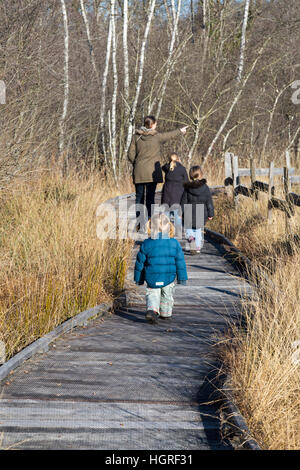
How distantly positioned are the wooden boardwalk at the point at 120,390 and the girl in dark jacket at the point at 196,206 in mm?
3624

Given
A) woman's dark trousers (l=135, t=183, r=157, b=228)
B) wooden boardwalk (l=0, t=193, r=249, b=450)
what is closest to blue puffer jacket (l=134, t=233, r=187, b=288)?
wooden boardwalk (l=0, t=193, r=249, b=450)

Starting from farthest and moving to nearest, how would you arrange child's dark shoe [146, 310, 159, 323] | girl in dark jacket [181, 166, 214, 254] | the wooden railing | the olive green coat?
the olive green coat, girl in dark jacket [181, 166, 214, 254], the wooden railing, child's dark shoe [146, 310, 159, 323]

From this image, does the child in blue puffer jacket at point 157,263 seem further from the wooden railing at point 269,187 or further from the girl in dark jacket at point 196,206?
the girl in dark jacket at point 196,206

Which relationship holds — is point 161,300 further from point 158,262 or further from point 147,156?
point 147,156

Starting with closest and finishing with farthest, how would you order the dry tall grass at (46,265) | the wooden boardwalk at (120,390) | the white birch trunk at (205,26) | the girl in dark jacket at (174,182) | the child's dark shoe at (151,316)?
the wooden boardwalk at (120,390), the dry tall grass at (46,265), the child's dark shoe at (151,316), the girl in dark jacket at (174,182), the white birch trunk at (205,26)

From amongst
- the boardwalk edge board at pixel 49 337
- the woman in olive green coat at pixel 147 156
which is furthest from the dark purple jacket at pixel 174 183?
the boardwalk edge board at pixel 49 337

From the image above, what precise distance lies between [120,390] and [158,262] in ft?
7.63

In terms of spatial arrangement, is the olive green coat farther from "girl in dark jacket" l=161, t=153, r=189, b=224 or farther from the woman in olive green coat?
"girl in dark jacket" l=161, t=153, r=189, b=224

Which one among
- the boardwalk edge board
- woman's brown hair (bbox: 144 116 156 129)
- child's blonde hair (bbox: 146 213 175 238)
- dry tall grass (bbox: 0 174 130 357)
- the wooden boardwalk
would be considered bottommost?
the wooden boardwalk

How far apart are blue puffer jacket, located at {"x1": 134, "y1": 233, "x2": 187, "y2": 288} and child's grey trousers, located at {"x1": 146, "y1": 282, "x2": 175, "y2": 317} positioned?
8 centimetres

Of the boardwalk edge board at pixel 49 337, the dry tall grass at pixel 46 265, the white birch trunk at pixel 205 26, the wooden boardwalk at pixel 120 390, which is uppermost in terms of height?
the white birch trunk at pixel 205 26

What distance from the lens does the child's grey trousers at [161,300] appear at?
6785 mm

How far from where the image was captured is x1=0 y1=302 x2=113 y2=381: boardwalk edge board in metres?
4.91

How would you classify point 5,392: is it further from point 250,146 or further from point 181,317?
point 250,146
